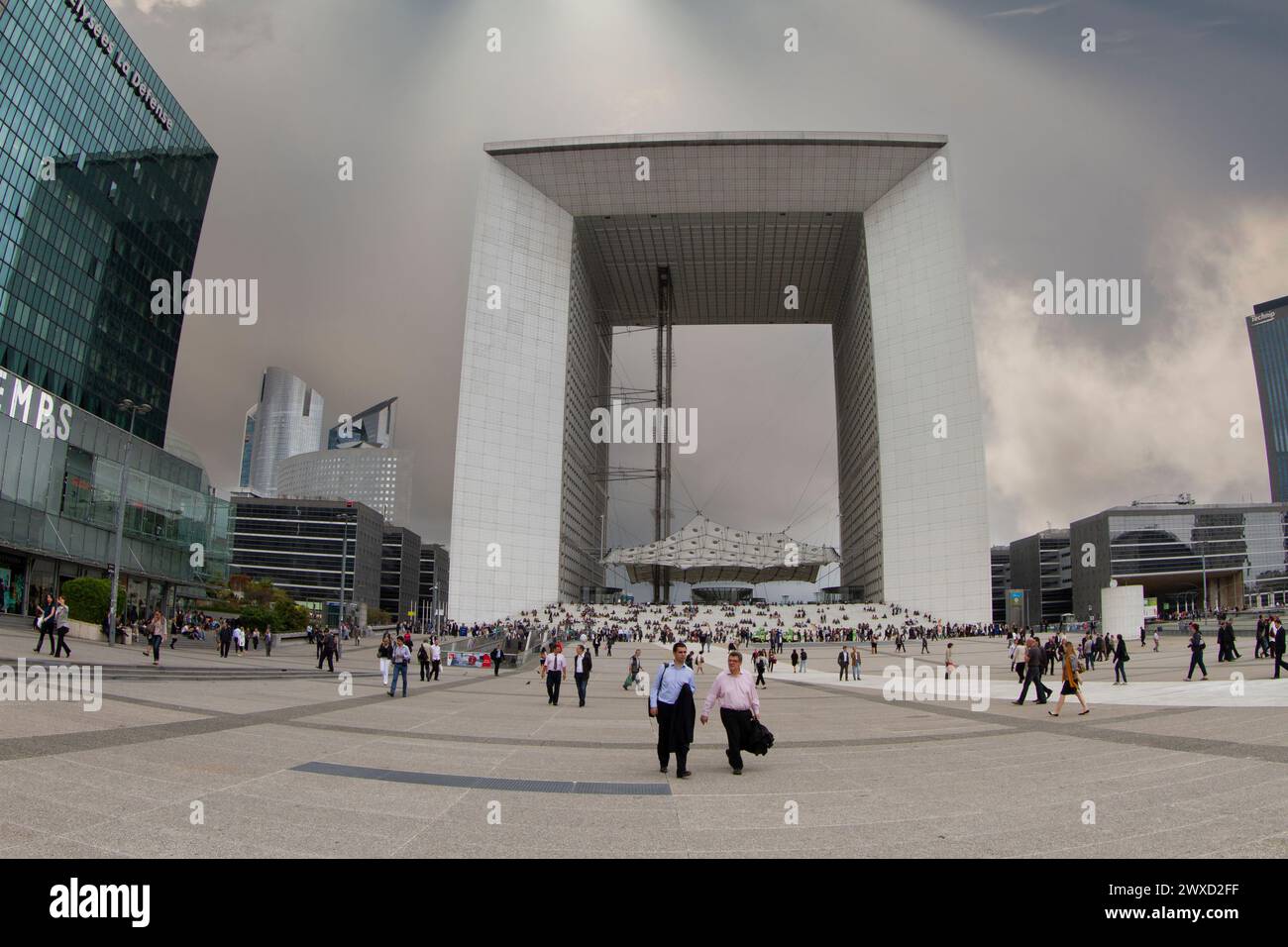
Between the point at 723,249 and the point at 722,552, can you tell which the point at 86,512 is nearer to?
the point at 722,552

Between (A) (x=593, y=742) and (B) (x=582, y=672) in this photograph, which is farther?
(B) (x=582, y=672)

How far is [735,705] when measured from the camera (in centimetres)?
909

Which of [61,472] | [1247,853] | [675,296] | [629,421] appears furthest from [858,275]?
[1247,853]

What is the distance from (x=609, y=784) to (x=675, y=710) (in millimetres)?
1173

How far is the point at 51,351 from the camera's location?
67.5 m

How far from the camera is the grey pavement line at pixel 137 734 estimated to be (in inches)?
328

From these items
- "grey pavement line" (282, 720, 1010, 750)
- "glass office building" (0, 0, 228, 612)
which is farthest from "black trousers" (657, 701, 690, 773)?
"glass office building" (0, 0, 228, 612)

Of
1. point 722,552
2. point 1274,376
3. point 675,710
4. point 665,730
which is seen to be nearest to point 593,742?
point 665,730

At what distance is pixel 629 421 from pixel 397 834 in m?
104

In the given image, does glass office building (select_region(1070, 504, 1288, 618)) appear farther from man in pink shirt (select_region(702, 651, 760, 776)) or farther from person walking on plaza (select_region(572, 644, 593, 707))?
man in pink shirt (select_region(702, 651, 760, 776))

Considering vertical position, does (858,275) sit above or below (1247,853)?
above

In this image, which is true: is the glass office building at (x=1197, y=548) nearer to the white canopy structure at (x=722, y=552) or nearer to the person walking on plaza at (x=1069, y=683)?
the white canopy structure at (x=722, y=552)
